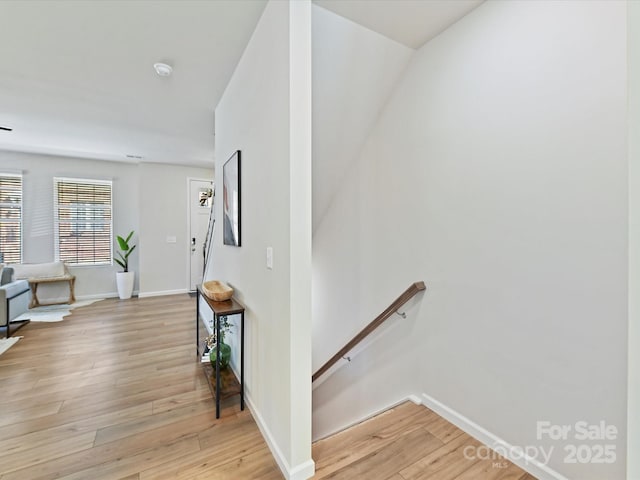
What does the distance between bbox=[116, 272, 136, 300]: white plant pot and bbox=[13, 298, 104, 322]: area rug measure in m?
0.46

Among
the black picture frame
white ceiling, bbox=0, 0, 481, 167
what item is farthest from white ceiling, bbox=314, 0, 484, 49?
the black picture frame

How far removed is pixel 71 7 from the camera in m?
1.65

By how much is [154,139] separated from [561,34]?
441cm

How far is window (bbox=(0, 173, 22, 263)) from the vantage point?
4.48 metres

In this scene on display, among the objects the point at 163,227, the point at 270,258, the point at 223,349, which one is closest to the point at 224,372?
the point at 223,349

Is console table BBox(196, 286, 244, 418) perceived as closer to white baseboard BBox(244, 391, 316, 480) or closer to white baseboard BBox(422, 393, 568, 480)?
white baseboard BBox(244, 391, 316, 480)

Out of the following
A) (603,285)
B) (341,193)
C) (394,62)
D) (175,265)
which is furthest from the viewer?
(175,265)

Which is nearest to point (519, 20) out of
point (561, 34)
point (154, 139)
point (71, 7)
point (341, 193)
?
point (561, 34)

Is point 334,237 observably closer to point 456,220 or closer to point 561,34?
point 456,220

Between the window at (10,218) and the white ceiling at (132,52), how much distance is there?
1.52 meters

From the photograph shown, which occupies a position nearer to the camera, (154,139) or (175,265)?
(154,139)

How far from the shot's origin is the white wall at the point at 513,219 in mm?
1216

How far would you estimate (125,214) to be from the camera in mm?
5398

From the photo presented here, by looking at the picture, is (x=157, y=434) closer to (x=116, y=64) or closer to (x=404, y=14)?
(x=116, y=64)
